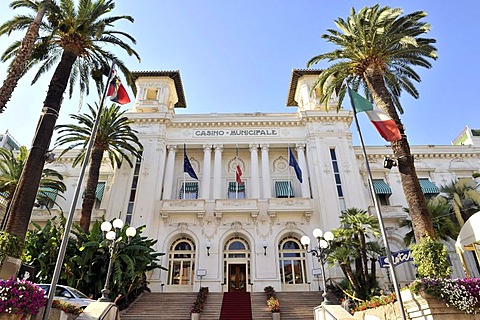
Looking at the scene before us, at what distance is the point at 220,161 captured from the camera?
26328 mm

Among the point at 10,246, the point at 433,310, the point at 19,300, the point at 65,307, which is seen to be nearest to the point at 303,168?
the point at 433,310

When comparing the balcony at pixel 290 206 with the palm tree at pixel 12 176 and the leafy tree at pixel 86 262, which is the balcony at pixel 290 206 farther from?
the palm tree at pixel 12 176

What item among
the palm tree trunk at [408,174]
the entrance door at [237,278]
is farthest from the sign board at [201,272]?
the palm tree trunk at [408,174]

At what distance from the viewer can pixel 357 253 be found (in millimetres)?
17438

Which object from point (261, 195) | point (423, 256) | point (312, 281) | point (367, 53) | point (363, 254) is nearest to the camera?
point (423, 256)

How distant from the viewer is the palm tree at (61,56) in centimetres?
1148

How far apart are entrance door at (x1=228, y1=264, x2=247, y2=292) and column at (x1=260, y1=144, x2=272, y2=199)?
5464 mm

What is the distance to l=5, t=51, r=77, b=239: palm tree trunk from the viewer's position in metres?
10.9

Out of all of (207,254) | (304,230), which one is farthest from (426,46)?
(207,254)

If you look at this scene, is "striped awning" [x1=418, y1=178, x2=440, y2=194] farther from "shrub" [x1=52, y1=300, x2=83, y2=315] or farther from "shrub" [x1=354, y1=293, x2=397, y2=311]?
"shrub" [x1=52, y1=300, x2=83, y2=315]

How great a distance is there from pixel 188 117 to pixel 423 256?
70.4 feet

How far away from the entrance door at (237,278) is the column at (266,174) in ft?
17.9

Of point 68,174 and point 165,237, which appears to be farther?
point 68,174

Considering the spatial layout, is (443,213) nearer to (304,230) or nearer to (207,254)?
(304,230)
